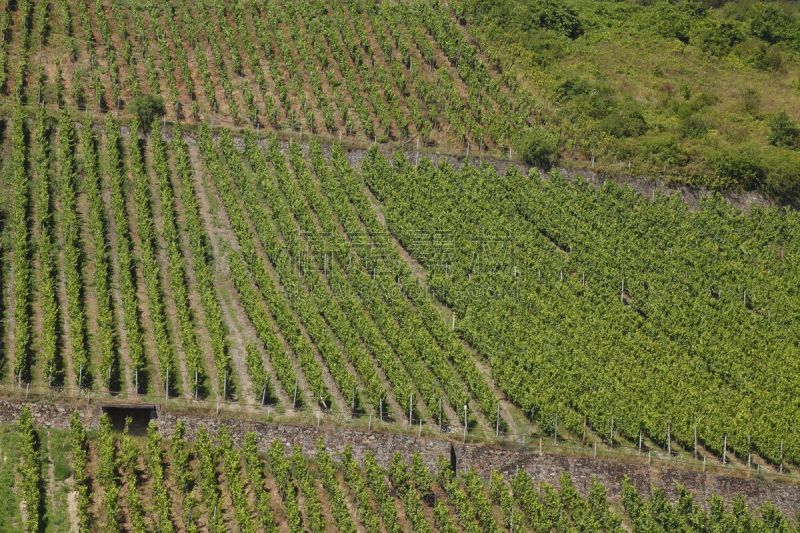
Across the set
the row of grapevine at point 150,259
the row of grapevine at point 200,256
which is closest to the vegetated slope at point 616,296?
the row of grapevine at point 200,256

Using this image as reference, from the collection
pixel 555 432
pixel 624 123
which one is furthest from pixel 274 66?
pixel 555 432

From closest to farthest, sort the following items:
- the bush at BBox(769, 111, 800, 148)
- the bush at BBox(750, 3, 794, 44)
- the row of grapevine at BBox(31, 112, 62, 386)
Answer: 1. the row of grapevine at BBox(31, 112, 62, 386)
2. the bush at BBox(769, 111, 800, 148)
3. the bush at BBox(750, 3, 794, 44)

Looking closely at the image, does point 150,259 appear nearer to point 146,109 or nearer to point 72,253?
point 72,253

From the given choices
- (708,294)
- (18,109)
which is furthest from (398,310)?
(18,109)

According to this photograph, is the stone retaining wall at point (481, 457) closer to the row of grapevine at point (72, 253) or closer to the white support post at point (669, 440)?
the white support post at point (669, 440)

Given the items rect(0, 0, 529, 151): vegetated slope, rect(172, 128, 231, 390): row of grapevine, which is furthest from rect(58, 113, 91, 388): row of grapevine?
rect(0, 0, 529, 151): vegetated slope

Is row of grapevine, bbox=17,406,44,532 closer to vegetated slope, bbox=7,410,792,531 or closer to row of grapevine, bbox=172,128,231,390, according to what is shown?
vegetated slope, bbox=7,410,792,531
